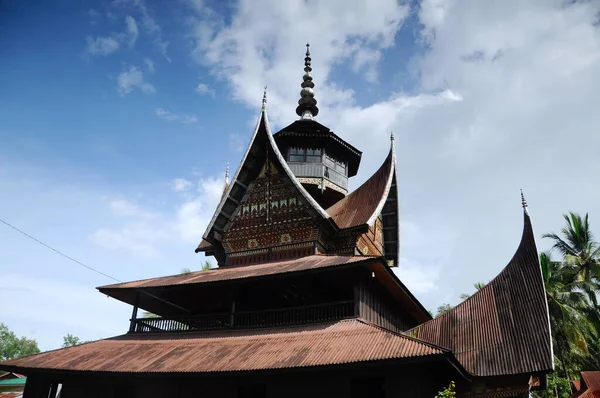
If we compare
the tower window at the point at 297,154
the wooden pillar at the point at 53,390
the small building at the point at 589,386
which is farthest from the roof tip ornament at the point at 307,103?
the small building at the point at 589,386

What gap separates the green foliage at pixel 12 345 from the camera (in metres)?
81.1

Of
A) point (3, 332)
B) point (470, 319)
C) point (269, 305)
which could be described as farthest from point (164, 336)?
point (3, 332)

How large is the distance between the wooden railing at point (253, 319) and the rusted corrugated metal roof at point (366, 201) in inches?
128

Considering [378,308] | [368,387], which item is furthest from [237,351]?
[378,308]

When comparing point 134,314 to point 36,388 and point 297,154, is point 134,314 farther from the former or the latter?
point 297,154

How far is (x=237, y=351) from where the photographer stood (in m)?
13.1

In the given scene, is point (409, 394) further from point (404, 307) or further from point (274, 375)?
point (404, 307)

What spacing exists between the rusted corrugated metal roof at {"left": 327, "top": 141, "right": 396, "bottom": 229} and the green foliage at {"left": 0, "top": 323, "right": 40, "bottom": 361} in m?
80.7

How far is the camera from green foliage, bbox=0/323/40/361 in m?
81.1

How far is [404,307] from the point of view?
58.3 ft

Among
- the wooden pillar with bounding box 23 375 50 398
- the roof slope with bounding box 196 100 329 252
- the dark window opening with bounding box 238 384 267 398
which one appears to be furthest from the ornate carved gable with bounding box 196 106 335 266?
the wooden pillar with bounding box 23 375 50 398

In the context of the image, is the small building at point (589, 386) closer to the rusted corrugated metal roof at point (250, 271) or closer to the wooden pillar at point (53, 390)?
the rusted corrugated metal roof at point (250, 271)

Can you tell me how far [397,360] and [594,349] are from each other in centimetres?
3078

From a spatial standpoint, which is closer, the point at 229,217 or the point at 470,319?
the point at 470,319
